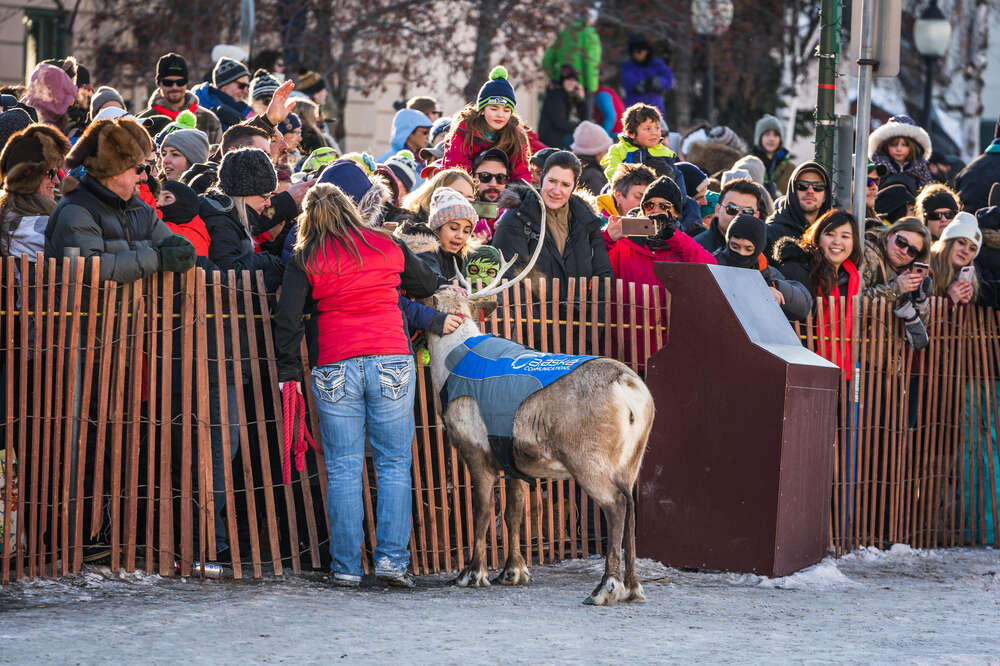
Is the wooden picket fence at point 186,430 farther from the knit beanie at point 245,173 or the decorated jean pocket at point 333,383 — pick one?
the knit beanie at point 245,173

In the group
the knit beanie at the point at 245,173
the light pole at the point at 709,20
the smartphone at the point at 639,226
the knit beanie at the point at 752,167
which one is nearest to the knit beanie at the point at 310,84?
the knit beanie at the point at 752,167

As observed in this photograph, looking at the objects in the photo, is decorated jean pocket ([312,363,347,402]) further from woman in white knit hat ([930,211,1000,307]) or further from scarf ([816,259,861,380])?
woman in white knit hat ([930,211,1000,307])

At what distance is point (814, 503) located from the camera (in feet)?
28.7

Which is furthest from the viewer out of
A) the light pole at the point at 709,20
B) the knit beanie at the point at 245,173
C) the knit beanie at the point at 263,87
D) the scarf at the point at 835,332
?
the light pole at the point at 709,20

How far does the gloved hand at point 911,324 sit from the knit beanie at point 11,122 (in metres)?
5.75

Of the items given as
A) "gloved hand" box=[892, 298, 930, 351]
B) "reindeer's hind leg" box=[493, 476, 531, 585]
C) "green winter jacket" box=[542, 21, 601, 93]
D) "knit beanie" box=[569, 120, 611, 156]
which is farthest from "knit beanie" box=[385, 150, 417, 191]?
"green winter jacket" box=[542, 21, 601, 93]

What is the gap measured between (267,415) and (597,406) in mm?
1848

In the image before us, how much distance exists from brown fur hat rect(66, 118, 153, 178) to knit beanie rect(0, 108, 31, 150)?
2438 mm

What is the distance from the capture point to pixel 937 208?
451 inches

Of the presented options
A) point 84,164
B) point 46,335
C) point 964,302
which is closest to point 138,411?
point 46,335

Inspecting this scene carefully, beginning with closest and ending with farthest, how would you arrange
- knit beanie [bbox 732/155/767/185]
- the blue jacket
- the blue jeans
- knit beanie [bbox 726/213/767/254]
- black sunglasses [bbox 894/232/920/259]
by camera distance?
1. the blue jeans
2. knit beanie [bbox 726/213/767/254]
3. black sunglasses [bbox 894/232/920/259]
4. knit beanie [bbox 732/155/767/185]
5. the blue jacket

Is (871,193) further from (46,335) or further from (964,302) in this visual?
(46,335)

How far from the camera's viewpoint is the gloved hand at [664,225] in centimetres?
920

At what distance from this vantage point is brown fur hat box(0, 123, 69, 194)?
7.92 m
